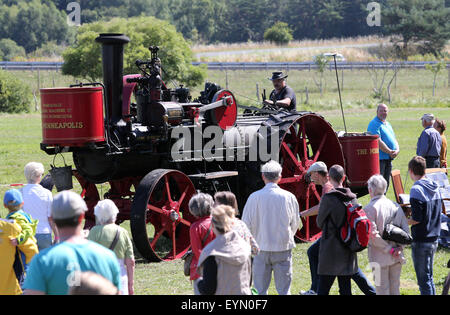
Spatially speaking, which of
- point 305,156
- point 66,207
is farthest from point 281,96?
point 66,207

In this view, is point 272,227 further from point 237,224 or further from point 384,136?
point 384,136

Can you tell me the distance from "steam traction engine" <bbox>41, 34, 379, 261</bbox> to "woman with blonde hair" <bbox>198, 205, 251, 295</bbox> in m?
3.07

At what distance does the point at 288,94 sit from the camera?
10812 millimetres

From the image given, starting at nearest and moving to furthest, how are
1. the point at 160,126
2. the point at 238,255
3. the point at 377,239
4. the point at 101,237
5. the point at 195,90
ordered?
1. the point at 238,255
2. the point at 101,237
3. the point at 377,239
4. the point at 160,126
5. the point at 195,90

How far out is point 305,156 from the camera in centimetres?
1035

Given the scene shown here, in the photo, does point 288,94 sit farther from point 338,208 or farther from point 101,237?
point 101,237

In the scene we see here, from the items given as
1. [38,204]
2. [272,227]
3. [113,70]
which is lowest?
[272,227]

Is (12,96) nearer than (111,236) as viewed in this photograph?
No

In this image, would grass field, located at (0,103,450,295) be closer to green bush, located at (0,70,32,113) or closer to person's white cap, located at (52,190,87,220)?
green bush, located at (0,70,32,113)

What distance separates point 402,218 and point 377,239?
0.33 meters

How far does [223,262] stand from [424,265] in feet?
8.20

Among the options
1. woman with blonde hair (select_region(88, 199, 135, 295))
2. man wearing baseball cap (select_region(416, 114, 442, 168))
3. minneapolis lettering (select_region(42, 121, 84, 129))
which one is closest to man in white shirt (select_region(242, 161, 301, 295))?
woman with blonde hair (select_region(88, 199, 135, 295))

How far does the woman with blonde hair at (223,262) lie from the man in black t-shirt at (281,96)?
219 inches

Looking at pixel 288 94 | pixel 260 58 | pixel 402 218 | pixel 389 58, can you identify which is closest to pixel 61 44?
pixel 260 58
